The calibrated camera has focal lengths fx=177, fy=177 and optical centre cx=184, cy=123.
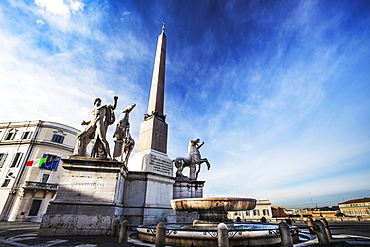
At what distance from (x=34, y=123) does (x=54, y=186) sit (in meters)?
10.4

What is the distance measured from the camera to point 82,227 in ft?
18.5

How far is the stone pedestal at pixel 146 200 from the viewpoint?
25.1 feet

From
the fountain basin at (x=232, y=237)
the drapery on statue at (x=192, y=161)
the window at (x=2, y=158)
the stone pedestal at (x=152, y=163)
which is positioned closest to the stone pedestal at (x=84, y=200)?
the stone pedestal at (x=152, y=163)

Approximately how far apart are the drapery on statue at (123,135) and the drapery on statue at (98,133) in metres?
1.46

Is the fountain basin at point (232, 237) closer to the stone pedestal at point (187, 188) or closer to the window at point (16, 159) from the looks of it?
the stone pedestal at point (187, 188)

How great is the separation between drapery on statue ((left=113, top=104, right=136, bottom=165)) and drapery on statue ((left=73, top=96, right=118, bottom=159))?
1456mm

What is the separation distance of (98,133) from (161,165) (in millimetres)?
3882

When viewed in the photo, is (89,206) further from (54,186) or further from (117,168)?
(54,186)

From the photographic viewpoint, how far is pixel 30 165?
73.1 feet

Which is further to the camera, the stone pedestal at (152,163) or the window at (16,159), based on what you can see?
the window at (16,159)

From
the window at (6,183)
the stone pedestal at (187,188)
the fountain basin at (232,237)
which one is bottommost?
the fountain basin at (232,237)

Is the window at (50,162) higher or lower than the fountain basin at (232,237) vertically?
higher

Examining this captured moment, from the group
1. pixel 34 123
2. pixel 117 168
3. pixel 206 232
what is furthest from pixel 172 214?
pixel 34 123

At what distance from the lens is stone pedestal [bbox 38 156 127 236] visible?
5.61m
